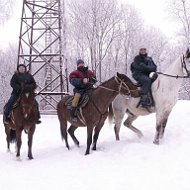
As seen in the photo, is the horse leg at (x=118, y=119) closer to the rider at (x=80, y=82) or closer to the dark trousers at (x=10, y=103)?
the rider at (x=80, y=82)

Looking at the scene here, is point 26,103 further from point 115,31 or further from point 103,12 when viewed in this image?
point 115,31

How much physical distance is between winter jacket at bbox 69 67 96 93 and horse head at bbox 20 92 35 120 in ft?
3.57

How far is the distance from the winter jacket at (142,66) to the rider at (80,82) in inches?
44.1

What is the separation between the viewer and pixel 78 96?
830 cm

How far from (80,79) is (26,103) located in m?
1.46

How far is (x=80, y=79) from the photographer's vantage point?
831 cm

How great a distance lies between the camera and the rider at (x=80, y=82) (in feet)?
27.2

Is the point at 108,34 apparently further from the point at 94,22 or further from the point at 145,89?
the point at 145,89

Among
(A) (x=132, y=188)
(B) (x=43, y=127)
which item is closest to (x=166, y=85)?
(A) (x=132, y=188)

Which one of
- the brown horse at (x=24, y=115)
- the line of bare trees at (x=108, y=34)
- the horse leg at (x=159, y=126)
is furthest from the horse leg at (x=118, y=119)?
the line of bare trees at (x=108, y=34)

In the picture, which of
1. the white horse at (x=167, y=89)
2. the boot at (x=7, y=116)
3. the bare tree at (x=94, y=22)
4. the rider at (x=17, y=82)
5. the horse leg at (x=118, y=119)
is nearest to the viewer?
the white horse at (x=167, y=89)

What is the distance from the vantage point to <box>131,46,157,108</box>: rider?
8.27 m

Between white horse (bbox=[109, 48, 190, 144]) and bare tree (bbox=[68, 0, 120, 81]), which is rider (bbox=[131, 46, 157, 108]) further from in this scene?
bare tree (bbox=[68, 0, 120, 81])

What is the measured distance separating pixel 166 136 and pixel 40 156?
3.31m
